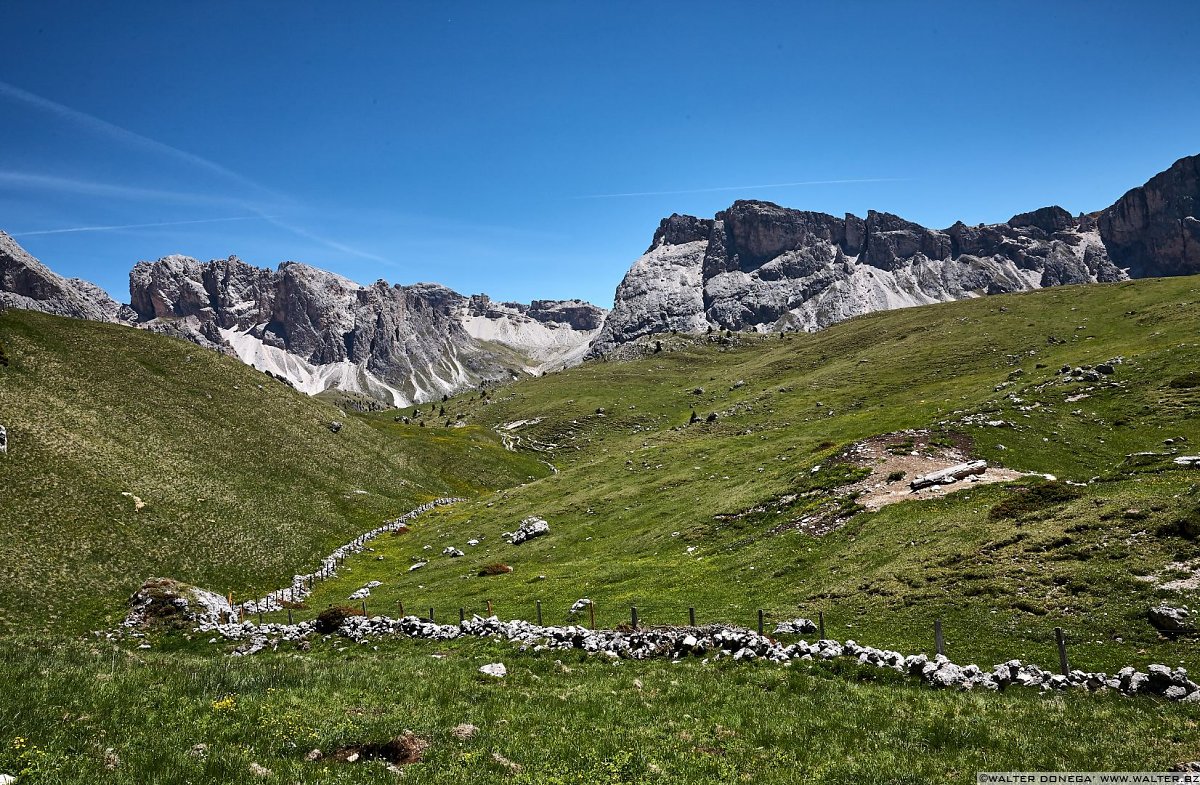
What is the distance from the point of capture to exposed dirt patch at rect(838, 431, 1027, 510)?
44125 millimetres

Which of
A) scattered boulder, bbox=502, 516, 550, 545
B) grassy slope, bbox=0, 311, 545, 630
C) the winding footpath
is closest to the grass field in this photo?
grassy slope, bbox=0, 311, 545, 630

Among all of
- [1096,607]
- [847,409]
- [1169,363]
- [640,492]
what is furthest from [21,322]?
[1169,363]

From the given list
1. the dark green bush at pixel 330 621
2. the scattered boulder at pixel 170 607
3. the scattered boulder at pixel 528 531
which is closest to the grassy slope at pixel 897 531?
the scattered boulder at pixel 528 531

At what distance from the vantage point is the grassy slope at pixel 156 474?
4794cm

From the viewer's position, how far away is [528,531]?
6744 cm

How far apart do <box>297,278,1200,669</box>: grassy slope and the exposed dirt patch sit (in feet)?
6.17

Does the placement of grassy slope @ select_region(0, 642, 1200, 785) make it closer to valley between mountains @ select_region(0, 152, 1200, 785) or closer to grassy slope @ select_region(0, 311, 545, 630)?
valley between mountains @ select_region(0, 152, 1200, 785)

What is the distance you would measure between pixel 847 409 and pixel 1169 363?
44.7 m

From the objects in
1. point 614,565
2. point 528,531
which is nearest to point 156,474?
point 528,531

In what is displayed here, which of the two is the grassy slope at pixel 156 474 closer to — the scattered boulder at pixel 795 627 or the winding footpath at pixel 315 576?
the winding footpath at pixel 315 576

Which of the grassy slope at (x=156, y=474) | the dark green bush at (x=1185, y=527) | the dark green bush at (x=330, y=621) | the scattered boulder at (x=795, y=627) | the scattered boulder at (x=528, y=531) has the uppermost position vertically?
the grassy slope at (x=156, y=474)

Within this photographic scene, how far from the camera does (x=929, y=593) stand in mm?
28984

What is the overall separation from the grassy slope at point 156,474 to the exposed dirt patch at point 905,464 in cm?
5522

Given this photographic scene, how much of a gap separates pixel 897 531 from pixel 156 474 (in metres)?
72.9
